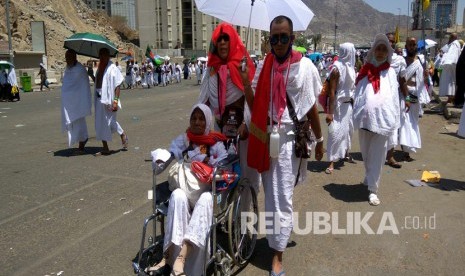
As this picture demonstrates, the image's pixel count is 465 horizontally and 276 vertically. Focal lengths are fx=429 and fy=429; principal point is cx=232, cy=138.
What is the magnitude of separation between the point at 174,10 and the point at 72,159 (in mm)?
67626

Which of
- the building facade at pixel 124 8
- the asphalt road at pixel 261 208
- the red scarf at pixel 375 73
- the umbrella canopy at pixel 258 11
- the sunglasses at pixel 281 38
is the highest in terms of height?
the building facade at pixel 124 8

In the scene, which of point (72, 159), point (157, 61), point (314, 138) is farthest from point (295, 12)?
point (157, 61)

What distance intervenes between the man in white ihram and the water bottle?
18.2 feet

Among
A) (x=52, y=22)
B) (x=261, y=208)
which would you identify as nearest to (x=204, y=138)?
(x=261, y=208)

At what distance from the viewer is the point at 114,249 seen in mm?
4102

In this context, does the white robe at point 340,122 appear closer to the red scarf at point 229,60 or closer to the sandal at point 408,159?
the sandal at point 408,159

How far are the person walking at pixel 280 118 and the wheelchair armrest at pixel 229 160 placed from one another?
142mm

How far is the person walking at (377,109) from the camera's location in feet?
17.2

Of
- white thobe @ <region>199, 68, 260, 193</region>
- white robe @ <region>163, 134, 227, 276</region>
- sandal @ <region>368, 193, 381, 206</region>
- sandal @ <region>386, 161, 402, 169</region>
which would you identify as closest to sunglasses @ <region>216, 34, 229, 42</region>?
white thobe @ <region>199, 68, 260, 193</region>

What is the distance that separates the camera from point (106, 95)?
7770mm

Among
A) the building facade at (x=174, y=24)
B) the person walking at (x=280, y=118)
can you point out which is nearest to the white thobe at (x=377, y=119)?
the person walking at (x=280, y=118)

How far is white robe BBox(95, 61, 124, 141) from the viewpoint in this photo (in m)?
7.77

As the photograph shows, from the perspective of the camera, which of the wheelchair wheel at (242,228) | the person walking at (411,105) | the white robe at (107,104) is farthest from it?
the white robe at (107,104)

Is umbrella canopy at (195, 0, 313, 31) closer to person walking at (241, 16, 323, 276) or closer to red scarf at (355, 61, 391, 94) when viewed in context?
person walking at (241, 16, 323, 276)
